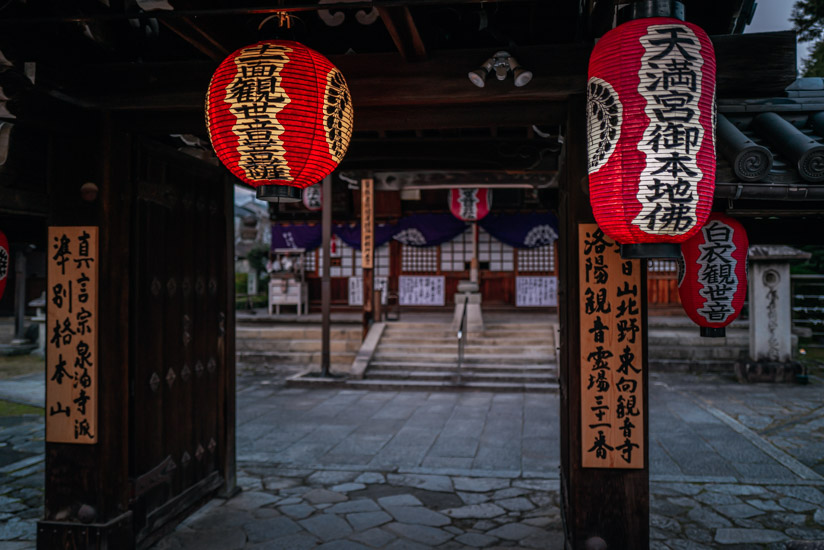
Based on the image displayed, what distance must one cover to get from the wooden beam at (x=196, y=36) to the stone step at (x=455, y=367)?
10262 millimetres

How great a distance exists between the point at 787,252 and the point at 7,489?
613 inches

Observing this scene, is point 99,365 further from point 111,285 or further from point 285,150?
point 285,150

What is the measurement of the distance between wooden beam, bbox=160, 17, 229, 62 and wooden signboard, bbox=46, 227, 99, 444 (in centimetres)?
184

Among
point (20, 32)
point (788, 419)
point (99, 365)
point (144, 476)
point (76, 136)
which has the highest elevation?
point (20, 32)

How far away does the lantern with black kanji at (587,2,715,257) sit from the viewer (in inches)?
131

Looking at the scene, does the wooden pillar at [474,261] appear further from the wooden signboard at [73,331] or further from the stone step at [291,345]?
the wooden signboard at [73,331]

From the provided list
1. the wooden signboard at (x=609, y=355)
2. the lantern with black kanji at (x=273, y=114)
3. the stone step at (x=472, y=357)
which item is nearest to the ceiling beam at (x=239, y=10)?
the lantern with black kanji at (x=273, y=114)

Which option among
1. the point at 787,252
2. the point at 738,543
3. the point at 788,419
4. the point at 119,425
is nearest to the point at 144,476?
the point at 119,425

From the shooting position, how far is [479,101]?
4.85 m

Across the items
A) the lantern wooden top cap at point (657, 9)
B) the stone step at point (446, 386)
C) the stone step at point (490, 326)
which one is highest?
the lantern wooden top cap at point (657, 9)

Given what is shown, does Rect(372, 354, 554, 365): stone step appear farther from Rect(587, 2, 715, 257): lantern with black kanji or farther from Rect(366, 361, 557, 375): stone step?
Rect(587, 2, 715, 257): lantern with black kanji

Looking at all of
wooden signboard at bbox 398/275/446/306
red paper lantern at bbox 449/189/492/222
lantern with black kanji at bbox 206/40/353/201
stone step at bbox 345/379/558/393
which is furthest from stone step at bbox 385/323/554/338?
lantern with black kanji at bbox 206/40/353/201

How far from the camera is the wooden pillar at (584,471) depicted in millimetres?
4418

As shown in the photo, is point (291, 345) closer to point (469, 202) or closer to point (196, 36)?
point (469, 202)
